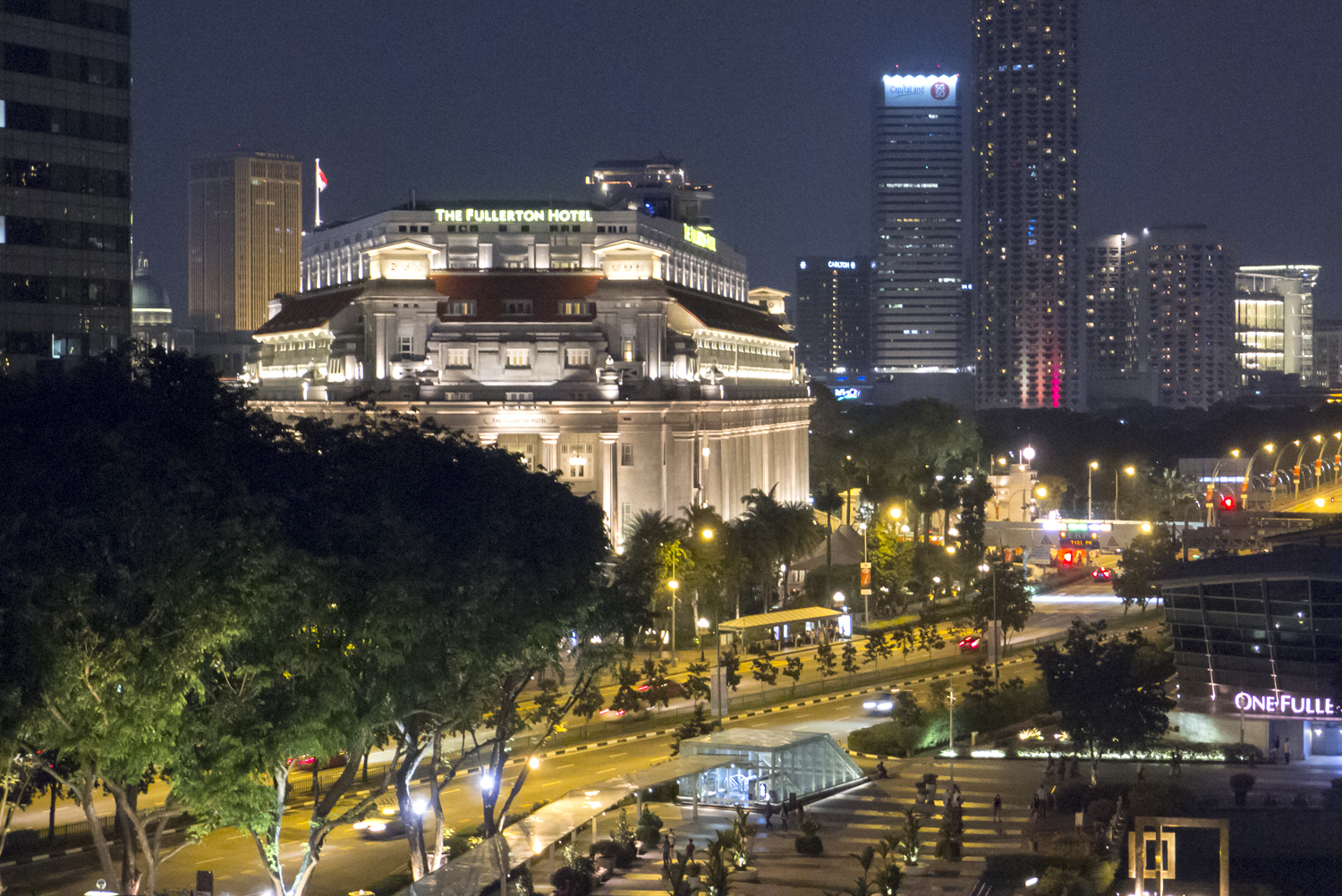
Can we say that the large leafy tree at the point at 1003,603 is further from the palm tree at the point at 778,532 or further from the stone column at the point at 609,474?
the stone column at the point at 609,474

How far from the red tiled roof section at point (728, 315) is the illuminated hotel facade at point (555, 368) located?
2.96 meters

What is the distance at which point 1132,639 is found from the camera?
82062 millimetres

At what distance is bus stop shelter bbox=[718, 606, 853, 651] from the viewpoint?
314ft

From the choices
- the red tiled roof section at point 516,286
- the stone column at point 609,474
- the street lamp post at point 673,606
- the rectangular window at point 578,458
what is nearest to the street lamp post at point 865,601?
the street lamp post at point 673,606

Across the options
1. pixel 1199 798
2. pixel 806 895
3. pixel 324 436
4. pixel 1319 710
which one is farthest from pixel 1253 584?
pixel 324 436

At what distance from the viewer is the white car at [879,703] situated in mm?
78562

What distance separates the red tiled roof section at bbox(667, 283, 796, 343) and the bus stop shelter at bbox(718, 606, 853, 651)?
3715 cm

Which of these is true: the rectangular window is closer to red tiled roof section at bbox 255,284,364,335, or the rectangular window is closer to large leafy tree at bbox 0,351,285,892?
red tiled roof section at bbox 255,284,364,335

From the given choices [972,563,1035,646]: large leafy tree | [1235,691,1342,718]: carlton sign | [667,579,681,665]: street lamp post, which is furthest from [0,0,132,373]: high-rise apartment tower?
[1235,691,1342,718]: carlton sign

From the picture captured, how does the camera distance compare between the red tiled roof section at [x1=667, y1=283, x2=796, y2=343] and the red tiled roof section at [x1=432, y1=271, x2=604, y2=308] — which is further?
the red tiled roof section at [x1=667, y1=283, x2=796, y2=343]

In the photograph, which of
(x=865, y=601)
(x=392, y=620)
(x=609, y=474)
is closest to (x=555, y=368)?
(x=609, y=474)

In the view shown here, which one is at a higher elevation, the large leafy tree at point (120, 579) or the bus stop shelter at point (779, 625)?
the large leafy tree at point (120, 579)

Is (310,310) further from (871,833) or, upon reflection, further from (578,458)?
(871,833)

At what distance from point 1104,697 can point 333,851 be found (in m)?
30.0
